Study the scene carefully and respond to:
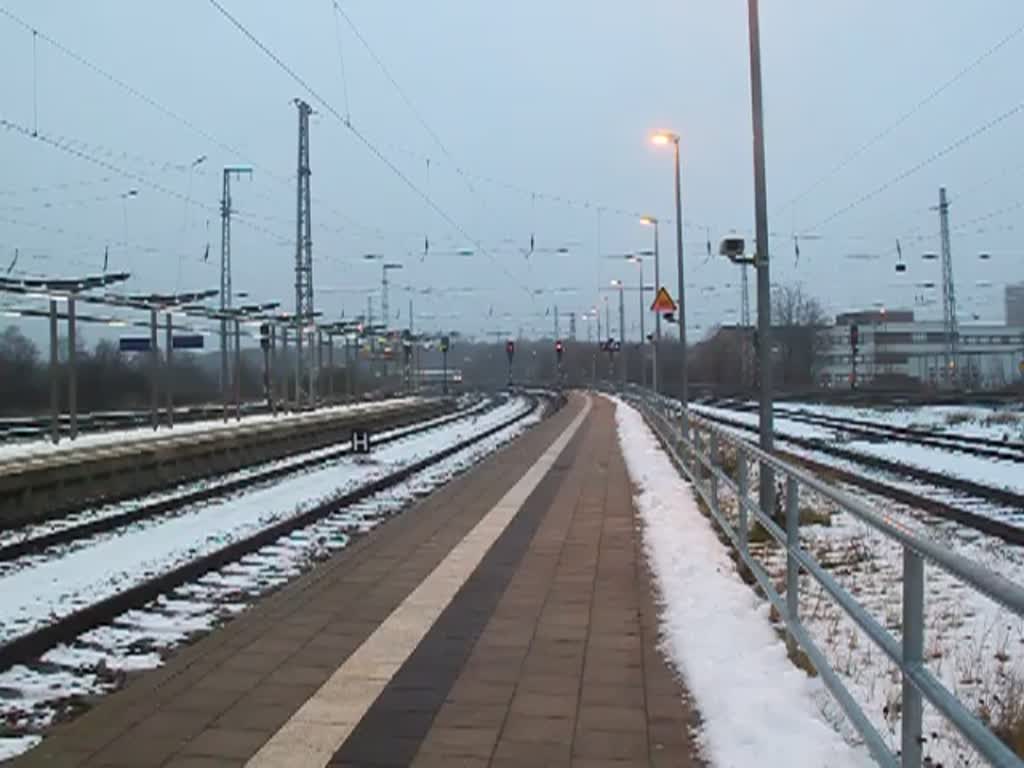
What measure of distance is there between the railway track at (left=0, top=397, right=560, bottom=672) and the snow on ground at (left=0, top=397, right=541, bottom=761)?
0.07 metres

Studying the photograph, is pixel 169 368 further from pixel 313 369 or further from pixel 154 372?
pixel 313 369

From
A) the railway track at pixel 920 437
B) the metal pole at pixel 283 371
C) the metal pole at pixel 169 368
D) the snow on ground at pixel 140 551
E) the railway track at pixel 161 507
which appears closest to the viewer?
the snow on ground at pixel 140 551

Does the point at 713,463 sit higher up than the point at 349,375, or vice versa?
the point at 349,375

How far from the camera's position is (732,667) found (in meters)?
6.07

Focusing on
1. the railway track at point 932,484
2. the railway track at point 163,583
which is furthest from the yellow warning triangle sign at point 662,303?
the railway track at point 163,583

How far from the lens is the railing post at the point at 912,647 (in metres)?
3.40

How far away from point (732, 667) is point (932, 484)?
46.1 ft

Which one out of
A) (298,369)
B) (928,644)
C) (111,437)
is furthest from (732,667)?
(298,369)

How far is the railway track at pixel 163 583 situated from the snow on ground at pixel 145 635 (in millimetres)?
71

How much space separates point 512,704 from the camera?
5668 millimetres

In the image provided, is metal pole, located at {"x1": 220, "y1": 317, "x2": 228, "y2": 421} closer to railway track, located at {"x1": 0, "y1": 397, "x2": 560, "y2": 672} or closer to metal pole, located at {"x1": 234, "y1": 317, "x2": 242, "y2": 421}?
metal pole, located at {"x1": 234, "y1": 317, "x2": 242, "y2": 421}

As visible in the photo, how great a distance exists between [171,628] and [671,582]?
394cm

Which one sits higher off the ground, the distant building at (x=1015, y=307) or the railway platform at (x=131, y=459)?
the distant building at (x=1015, y=307)

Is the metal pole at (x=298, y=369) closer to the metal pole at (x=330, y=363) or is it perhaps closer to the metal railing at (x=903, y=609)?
the metal pole at (x=330, y=363)
